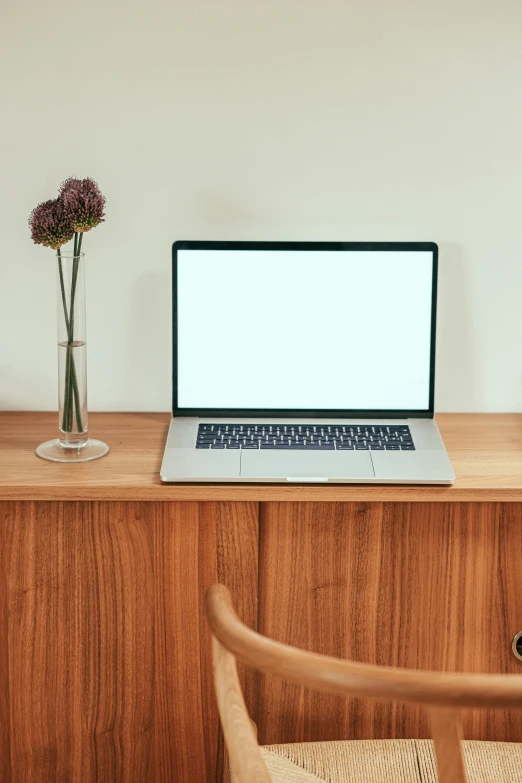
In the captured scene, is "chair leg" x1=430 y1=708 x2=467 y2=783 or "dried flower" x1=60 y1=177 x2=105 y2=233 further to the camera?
"dried flower" x1=60 y1=177 x2=105 y2=233

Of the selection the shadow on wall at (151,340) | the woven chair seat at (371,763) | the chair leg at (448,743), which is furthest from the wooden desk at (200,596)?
the chair leg at (448,743)

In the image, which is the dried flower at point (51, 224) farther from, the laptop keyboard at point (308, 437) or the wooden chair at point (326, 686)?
the wooden chair at point (326, 686)

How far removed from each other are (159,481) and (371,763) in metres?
0.48

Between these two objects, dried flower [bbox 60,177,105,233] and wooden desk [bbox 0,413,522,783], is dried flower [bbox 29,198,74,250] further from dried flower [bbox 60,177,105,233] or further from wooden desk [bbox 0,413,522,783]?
wooden desk [bbox 0,413,522,783]

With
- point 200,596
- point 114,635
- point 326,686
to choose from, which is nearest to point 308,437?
point 200,596

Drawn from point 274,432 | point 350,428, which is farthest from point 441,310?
point 274,432

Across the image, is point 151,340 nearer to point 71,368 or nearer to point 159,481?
point 71,368

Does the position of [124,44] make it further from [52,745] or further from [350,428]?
[52,745]

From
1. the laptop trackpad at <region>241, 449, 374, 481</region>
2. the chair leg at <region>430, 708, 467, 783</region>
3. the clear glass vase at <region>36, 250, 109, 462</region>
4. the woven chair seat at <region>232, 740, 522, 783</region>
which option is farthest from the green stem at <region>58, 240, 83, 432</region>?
the chair leg at <region>430, 708, 467, 783</region>

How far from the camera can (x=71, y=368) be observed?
136 centimetres

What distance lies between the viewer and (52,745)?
1.35 meters

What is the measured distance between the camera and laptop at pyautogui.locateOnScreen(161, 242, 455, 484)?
1457mm

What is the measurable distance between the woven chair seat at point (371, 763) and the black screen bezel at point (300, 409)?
0.53m

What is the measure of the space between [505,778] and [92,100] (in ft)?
4.06
